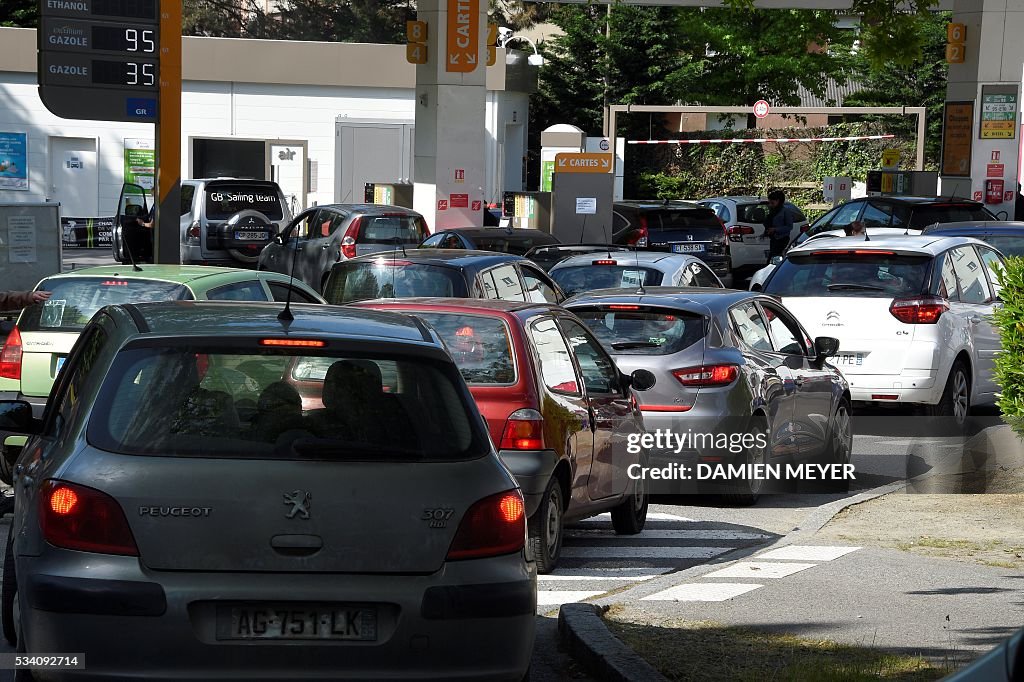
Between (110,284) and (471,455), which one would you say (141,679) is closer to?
(471,455)

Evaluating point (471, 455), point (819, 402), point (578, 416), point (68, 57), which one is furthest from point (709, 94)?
point (471, 455)

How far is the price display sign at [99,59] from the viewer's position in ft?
52.1

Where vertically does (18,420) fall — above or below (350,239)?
above

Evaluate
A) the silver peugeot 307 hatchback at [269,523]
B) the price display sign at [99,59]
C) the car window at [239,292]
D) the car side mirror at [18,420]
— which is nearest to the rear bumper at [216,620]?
the silver peugeot 307 hatchback at [269,523]

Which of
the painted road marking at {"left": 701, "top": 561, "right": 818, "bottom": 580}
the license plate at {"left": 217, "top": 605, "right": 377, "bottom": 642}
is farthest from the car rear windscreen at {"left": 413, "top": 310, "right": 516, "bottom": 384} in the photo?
the license plate at {"left": 217, "top": 605, "right": 377, "bottom": 642}

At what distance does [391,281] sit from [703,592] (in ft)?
19.8

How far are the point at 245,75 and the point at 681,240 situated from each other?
21396mm

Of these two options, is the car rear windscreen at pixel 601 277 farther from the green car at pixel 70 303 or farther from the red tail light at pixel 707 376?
the green car at pixel 70 303

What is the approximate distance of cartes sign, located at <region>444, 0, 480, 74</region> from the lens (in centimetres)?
2883

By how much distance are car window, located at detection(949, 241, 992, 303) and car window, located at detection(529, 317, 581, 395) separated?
6.72 m

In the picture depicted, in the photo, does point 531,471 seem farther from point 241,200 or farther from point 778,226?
point 241,200

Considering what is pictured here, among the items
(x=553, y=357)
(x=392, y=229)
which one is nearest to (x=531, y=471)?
(x=553, y=357)

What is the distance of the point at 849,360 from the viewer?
1403cm

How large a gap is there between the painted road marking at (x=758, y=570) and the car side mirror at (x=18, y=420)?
3790mm
